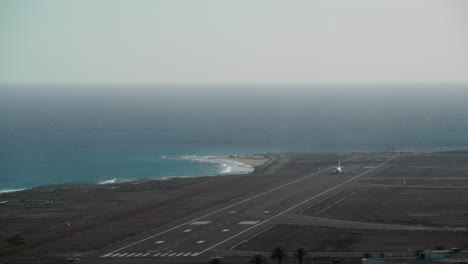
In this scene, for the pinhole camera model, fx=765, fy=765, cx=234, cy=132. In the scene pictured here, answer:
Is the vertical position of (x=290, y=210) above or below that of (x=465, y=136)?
below

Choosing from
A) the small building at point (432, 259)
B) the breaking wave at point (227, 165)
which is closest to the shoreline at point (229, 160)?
the breaking wave at point (227, 165)

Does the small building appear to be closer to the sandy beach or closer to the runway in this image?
the sandy beach

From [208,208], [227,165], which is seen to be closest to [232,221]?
[208,208]

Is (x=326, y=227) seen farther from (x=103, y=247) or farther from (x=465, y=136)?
(x=465, y=136)

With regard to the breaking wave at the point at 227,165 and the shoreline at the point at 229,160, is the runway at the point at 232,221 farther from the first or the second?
the shoreline at the point at 229,160

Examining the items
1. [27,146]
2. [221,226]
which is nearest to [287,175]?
[221,226]

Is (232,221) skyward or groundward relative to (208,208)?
groundward

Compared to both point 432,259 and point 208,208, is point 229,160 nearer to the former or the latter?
point 208,208
